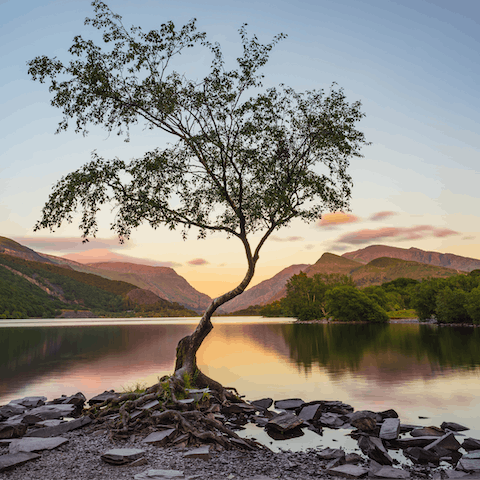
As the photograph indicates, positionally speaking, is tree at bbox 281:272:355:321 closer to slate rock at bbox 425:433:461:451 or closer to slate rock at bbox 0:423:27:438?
slate rock at bbox 425:433:461:451

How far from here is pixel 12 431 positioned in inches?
464

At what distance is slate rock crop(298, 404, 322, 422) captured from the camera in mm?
14383

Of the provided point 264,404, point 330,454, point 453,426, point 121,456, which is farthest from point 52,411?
point 453,426

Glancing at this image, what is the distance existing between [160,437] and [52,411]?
6026 millimetres

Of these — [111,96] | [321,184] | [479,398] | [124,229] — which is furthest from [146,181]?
[479,398]

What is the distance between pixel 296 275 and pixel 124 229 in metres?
157

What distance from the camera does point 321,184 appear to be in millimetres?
19438

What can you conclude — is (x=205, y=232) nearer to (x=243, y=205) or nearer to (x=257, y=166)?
(x=243, y=205)

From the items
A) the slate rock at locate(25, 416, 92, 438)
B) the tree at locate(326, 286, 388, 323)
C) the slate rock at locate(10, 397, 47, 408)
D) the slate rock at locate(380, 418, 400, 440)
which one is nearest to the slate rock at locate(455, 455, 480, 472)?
the slate rock at locate(380, 418, 400, 440)

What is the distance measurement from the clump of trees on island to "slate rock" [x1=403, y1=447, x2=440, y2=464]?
80.8 meters

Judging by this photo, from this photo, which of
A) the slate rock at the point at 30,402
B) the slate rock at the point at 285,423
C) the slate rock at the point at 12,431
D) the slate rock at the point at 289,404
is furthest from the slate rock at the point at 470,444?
the slate rock at the point at 30,402

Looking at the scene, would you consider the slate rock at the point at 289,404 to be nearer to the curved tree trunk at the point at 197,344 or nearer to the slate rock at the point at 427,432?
the curved tree trunk at the point at 197,344

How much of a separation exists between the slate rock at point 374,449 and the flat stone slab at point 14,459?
830 centimetres

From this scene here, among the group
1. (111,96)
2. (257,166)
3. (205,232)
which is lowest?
(205,232)
